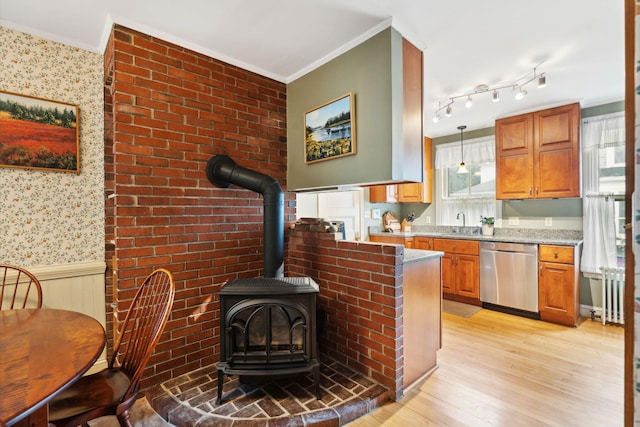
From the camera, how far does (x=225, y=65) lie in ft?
7.97

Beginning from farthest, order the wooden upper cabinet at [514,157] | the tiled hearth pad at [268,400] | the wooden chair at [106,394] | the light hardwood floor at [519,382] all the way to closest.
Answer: the wooden upper cabinet at [514,157], the light hardwood floor at [519,382], the tiled hearth pad at [268,400], the wooden chair at [106,394]

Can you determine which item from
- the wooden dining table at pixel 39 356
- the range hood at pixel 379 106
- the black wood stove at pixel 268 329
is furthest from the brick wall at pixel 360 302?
the wooden dining table at pixel 39 356

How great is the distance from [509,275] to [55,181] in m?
4.53

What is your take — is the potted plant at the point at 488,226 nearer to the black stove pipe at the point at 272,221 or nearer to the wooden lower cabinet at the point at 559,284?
the wooden lower cabinet at the point at 559,284

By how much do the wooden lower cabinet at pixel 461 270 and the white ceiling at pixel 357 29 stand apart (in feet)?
6.97

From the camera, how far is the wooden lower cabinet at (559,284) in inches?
124

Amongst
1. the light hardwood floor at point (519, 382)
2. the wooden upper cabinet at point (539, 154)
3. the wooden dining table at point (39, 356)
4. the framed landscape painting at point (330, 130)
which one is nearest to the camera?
the wooden dining table at point (39, 356)

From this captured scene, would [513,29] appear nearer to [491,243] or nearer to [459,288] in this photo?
[491,243]

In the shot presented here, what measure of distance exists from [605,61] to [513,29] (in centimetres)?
113

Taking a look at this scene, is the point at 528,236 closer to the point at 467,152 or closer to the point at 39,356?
the point at 467,152

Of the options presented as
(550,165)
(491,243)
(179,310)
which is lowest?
(179,310)

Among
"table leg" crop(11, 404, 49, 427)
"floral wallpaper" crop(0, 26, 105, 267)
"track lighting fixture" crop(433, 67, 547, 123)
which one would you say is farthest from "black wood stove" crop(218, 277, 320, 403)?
"track lighting fixture" crop(433, 67, 547, 123)

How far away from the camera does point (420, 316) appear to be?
2.17 metres

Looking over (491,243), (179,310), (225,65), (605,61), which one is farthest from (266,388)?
(605,61)
